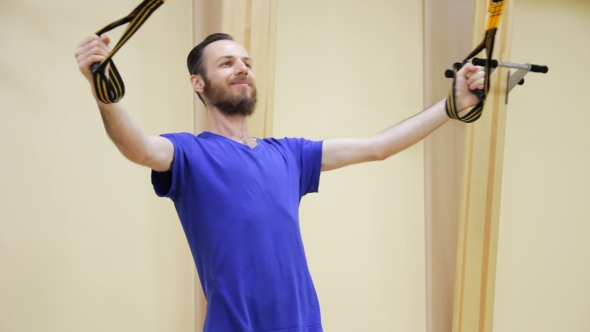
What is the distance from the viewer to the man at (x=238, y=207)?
150 centimetres

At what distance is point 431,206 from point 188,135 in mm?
1706

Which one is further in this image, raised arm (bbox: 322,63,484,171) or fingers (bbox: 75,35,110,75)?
raised arm (bbox: 322,63,484,171)

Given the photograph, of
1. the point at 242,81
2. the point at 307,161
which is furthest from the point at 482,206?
the point at 242,81

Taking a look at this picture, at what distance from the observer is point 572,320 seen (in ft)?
11.2

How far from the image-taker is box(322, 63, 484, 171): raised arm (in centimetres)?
173

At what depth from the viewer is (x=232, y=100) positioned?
1777 millimetres

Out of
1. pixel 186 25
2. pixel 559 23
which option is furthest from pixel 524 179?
pixel 186 25

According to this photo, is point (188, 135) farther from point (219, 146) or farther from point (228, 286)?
point (228, 286)

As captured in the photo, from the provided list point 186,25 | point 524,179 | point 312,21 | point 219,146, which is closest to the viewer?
point 219,146

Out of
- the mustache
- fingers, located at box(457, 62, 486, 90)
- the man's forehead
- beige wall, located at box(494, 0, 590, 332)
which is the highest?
the man's forehead

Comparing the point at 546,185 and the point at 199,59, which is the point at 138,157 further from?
the point at 546,185

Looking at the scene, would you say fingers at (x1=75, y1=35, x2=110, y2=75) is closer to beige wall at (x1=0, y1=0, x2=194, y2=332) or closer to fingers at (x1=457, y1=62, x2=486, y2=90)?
fingers at (x1=457, y1=62, x2=486, y2=90)

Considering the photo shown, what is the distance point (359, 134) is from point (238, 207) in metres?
1.63

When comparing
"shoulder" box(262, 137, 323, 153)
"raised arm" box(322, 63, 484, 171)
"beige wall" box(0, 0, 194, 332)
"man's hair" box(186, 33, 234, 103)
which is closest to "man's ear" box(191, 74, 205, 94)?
"man's hair" box(186, 33, 234, 103)
